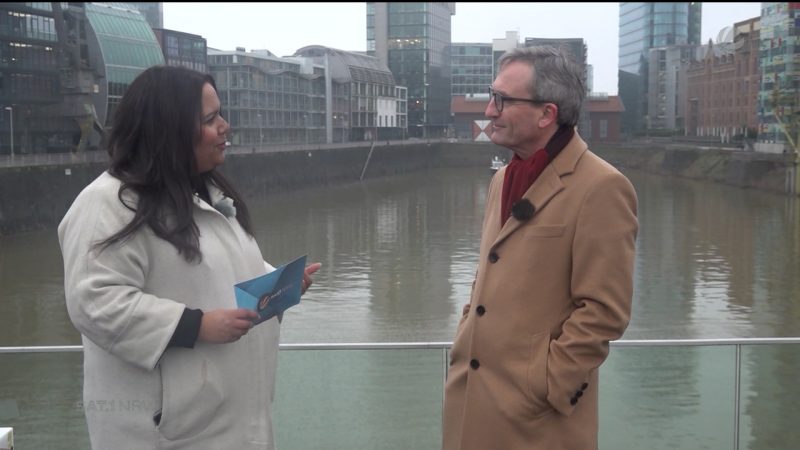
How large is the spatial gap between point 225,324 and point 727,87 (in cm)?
4556

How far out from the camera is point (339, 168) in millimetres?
37375

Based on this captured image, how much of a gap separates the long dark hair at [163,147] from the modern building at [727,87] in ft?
125

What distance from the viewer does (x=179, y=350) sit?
1.45 metres

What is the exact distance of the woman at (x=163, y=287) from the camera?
1.39 m

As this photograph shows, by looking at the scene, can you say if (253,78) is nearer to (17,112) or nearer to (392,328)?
(17,112)

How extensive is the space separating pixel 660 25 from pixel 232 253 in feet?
236

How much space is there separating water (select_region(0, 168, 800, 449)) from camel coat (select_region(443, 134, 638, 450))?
950 mm

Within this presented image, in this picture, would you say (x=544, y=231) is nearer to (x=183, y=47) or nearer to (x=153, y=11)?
(x=183, y=47)

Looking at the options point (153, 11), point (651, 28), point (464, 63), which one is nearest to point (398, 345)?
point (464, 63)

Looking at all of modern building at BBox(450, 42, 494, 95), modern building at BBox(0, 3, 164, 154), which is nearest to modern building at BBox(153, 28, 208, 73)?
modern building at BBox(0, 3, 164, 154)

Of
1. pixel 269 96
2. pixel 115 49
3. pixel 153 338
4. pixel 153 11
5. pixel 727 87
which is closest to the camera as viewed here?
pixel 153 338

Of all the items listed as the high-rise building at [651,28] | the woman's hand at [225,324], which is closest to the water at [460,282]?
the woman's hand at [225,324]

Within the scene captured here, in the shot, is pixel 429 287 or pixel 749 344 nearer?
pixel 749 344

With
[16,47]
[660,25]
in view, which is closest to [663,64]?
[660,25]
